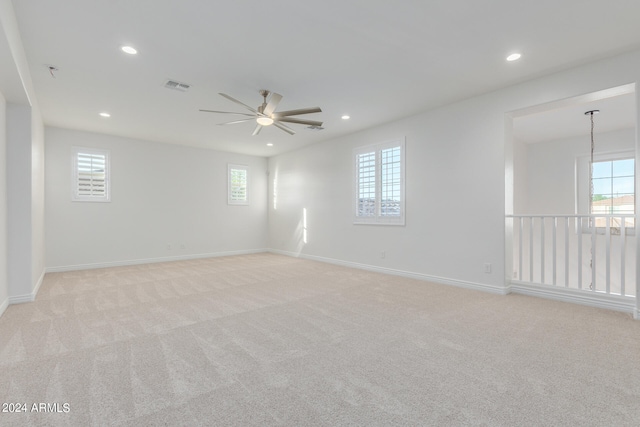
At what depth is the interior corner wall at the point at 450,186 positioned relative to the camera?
370cm

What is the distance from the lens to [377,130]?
5637 mm

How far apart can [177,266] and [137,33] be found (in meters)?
4.58

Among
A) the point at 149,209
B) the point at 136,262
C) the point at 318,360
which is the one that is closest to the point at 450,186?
the point at 318,360

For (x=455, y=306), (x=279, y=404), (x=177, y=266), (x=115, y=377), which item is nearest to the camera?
(x=279, y=404)

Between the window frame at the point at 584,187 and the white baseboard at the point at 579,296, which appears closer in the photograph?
the white baseboard at the point at 579,296

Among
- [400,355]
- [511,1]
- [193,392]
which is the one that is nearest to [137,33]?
[193,392]

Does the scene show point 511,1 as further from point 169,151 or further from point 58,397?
point 169,151

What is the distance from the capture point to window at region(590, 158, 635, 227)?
5.55 meters

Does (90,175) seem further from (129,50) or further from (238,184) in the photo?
(129,50)

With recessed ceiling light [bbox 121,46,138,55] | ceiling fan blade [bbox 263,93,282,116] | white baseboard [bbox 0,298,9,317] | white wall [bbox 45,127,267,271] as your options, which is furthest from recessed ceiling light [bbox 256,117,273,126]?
white wall [bbox 45,127,267,271]

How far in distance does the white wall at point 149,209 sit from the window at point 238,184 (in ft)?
0.48

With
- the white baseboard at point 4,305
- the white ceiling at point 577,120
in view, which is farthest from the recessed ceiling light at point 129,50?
the white ceiling at point 577,120

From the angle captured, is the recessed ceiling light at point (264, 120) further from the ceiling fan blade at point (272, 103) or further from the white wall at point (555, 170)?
the white wall at point (555, 170)

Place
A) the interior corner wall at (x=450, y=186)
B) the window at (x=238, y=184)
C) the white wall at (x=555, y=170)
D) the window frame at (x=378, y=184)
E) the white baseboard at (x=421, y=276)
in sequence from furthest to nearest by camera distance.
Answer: the window at (x=238, y=184) → the white wall at (x=555, y=170) → the window frame at (x=378, y=184) → the white baseboard at (x=421, y=276) → the interior corner wall at (x=450, y=186)
